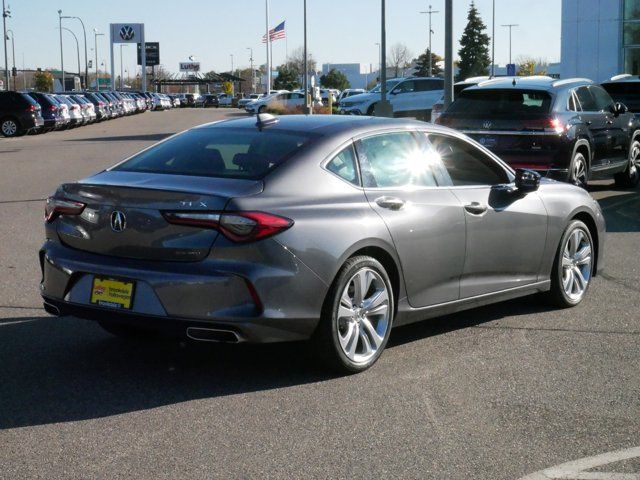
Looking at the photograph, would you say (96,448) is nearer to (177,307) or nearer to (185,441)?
(185,441)

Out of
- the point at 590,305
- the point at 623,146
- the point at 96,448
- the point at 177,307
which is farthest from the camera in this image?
the point at 623,146

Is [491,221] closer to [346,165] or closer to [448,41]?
[346,165]

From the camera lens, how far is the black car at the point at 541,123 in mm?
15000

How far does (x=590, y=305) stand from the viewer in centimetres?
837

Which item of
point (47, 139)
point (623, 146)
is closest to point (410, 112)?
point (47, 139)

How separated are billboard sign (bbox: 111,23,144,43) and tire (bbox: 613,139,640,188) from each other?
98.3 meters

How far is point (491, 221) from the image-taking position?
23.7 ft

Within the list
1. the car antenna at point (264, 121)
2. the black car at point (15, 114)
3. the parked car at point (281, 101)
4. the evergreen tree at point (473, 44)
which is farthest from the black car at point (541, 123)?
the evergreen tree at point (473, 44)

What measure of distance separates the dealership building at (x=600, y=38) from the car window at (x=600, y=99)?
3545cm

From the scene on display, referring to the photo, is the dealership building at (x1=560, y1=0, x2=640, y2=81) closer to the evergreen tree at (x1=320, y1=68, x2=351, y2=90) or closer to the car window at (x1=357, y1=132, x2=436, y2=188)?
the car window at (x1=357, y1=132, x2=436, y2=188)

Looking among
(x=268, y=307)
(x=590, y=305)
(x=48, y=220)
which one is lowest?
(x=590, y=305)

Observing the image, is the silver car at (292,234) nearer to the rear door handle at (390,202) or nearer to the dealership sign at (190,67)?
the rear door handle at (390,202)

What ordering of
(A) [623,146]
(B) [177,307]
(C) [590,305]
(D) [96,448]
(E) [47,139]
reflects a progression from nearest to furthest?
(D) [96,448]
(B) [177,307]
(C) [590,305]
(A) [623,146]
(E) [47,139]

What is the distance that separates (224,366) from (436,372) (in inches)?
50.2
